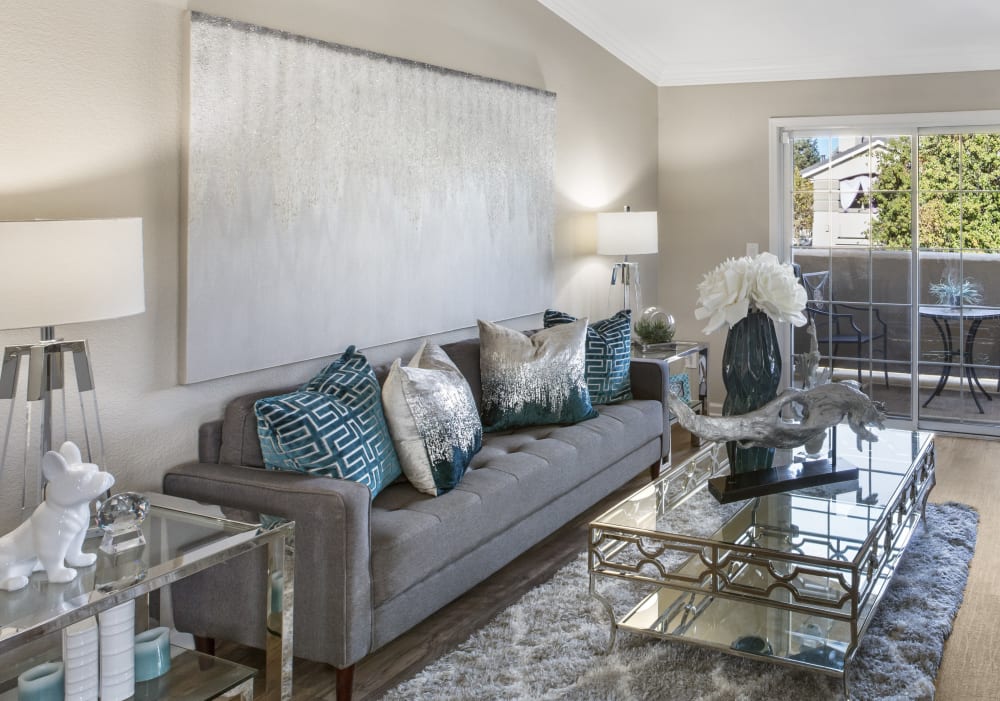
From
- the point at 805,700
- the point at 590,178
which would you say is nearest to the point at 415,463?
the point at 805,700

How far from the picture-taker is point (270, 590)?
243cm

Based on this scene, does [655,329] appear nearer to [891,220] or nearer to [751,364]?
[891,220]

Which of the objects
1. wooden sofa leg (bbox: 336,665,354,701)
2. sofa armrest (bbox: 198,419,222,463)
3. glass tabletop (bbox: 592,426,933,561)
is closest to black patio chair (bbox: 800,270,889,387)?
glass tabletop (bbox: 592,426,933,561)

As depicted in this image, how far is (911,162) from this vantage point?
595 cm

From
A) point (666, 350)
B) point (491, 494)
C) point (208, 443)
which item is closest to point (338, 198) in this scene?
point (208, 443)

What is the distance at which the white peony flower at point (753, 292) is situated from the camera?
3.13 m

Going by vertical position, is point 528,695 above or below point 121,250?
below

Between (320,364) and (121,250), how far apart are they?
136 cm

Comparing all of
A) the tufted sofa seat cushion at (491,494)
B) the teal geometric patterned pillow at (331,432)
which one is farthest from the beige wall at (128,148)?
the tufted sofa seat cushion at (491,494)

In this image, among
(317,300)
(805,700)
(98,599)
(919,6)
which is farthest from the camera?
(919,6)

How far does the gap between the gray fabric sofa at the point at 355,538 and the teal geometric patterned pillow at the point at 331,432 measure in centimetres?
8

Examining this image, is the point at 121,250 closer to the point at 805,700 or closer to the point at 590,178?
the point at 805,700

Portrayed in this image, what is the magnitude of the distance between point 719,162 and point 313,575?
15.6 ft

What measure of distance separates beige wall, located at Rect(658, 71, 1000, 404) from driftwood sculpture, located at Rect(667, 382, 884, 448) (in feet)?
11.0
